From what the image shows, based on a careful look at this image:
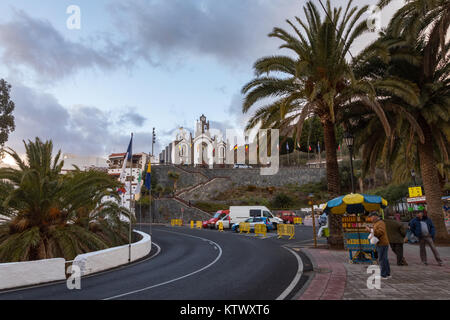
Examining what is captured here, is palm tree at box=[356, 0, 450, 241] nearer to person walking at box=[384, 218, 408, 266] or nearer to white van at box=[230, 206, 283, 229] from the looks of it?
person walking at box=[384, 218, 408, 266]

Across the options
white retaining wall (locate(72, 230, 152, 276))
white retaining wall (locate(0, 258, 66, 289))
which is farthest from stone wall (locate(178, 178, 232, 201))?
white retaining wall (locate(0, 258, 66, 289))

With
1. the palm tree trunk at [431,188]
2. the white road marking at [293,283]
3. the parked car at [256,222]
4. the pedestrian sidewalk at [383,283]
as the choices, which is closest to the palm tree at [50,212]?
the white road marking at [293,283]

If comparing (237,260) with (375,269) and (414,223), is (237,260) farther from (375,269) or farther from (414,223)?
(414,223)

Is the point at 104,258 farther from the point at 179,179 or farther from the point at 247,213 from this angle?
the point at 179,179

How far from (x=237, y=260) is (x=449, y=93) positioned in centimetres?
1310

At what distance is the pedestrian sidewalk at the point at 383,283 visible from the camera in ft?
20.9

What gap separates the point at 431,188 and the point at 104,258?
50.8 ft

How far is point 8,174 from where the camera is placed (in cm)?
1252

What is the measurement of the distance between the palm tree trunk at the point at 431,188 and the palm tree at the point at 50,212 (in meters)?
15.5

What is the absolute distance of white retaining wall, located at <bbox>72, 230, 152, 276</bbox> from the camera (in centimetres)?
1063

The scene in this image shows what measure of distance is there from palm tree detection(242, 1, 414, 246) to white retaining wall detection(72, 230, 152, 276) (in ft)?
28.0

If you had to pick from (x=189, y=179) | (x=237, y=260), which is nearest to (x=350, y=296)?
(x=237, y=260)

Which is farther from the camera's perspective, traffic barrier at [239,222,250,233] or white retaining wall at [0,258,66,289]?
traffic barrier at [239,222,250,233]

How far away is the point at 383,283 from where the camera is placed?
741 centimetres
